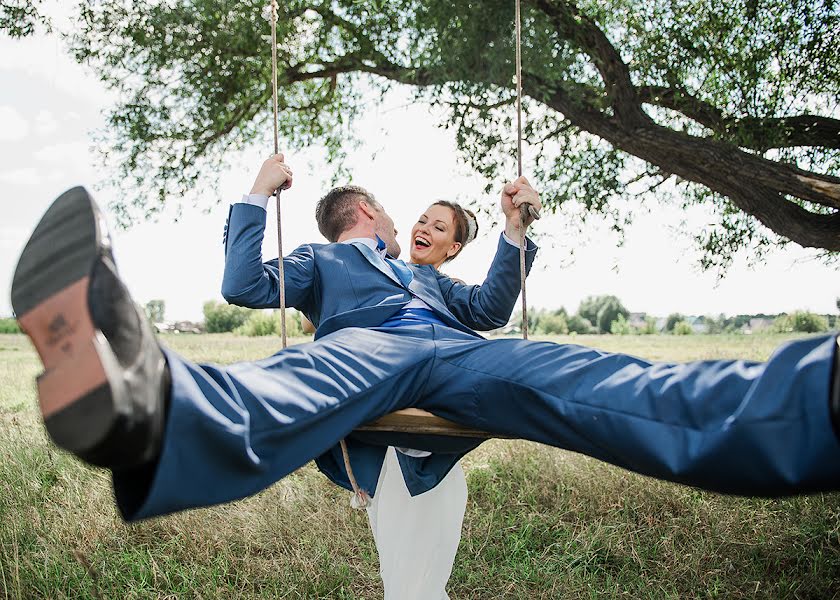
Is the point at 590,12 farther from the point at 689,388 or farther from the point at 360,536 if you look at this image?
the point at 689,388

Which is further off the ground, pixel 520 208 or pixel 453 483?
pixel 520 208

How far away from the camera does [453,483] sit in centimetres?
249

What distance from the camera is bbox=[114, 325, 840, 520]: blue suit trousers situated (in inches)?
55.0

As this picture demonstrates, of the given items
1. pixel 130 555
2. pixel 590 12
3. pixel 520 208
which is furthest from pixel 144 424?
pixel 590 12

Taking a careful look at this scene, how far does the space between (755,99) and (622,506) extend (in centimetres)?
264

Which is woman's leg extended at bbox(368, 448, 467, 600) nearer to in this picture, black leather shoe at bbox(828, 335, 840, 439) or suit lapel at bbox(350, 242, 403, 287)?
suit lapel at bbox(350, 242, 403, 287)

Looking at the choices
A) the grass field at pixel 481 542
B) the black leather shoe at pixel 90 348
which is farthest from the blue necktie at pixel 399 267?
the grass field at pixel 481 542

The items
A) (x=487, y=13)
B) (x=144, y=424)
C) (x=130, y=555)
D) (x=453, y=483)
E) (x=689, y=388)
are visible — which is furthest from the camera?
(x=487, y=13)

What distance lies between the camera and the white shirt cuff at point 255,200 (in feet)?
7.80

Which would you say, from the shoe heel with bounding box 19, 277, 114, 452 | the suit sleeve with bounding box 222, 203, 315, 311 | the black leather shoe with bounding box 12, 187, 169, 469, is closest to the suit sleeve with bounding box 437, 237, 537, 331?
the suit sleeve with bounding box 222, 203, 315, 311

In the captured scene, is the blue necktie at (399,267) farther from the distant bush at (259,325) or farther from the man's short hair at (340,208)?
the distant bush at (259,325)

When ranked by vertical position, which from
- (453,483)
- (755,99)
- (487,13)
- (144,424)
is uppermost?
(487,13)

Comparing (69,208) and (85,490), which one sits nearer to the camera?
(69,208)

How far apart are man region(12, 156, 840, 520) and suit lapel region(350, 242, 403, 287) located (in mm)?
279
